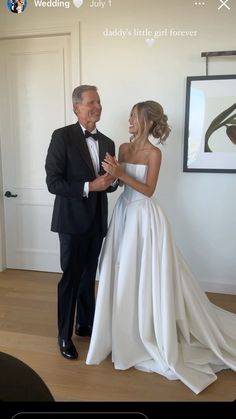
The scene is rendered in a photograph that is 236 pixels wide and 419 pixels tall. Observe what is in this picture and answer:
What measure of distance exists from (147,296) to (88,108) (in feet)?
3.52

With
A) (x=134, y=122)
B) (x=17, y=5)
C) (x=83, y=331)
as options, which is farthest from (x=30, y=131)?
(x=83, y=331)

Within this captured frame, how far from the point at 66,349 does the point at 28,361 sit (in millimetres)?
219

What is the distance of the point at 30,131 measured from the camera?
2.96 metres

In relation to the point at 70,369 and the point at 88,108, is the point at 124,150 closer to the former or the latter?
the point at 88,108

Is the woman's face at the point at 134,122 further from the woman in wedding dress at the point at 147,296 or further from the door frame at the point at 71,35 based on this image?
Result: the door frame at the point at 71,35

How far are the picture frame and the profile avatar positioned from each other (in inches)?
56.3

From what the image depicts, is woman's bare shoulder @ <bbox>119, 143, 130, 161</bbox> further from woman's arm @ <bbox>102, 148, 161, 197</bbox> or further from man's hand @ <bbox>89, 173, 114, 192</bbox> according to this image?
man's hand @ <bbox>89, 173, 114, 192</bbox>

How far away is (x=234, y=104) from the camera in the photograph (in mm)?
2473

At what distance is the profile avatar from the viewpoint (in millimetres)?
2578

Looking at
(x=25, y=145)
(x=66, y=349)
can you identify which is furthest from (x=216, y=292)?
(x=25, y=145)

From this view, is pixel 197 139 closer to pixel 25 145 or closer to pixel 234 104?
pixel 234 104

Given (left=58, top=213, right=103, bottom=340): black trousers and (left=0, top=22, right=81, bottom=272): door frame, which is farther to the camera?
(left=0, top=22, right=81, bottom=272): door frame

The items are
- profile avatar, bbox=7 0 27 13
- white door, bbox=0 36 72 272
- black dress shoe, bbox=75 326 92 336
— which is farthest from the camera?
white door, bbox=0 36 72 272

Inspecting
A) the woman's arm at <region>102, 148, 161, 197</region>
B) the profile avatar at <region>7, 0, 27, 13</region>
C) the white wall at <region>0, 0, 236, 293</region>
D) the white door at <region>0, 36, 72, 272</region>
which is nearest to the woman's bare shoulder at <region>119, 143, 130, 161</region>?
the woman's arm at <region>102, 148, 161, 197</region>
